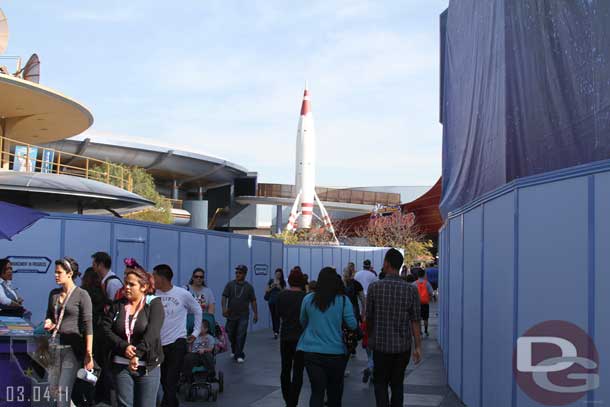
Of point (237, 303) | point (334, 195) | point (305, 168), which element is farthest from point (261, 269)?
point (334, 195)

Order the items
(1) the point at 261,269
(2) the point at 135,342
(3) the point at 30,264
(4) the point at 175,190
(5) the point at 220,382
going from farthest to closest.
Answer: (4) the point at 175,190
(1) the point at 261,269
(3) the point at 30,264
(5) the point at 220,382
(2) the point at 135,342

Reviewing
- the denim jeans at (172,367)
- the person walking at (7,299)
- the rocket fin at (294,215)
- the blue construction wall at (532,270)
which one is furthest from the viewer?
the rocket fin at (294,215)

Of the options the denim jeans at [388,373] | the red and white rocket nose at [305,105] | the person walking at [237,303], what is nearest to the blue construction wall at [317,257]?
the person walking at [237,303]

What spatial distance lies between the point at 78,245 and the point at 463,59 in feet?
27.7

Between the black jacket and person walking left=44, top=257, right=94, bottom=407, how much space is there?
1.13 meters

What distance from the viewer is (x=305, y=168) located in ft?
208

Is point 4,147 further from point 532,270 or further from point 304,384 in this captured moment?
point 532,270

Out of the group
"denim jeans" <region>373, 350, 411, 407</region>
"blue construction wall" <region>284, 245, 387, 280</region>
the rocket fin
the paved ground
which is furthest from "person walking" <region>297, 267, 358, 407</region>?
the rocket fin

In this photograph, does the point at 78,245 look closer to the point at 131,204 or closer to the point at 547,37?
the point at 547,37

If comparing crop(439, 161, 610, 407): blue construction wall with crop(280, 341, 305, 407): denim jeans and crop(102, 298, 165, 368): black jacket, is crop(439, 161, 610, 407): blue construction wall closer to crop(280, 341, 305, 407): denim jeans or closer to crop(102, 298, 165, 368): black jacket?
crop(280, 341, 305, 407): denim jeans

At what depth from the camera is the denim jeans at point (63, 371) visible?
750cm

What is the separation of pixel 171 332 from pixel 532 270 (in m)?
3.36

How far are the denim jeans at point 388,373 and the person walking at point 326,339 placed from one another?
334mm

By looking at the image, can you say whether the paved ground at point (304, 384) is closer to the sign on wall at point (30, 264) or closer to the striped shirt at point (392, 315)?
the striped shirt at point (392, 315)
